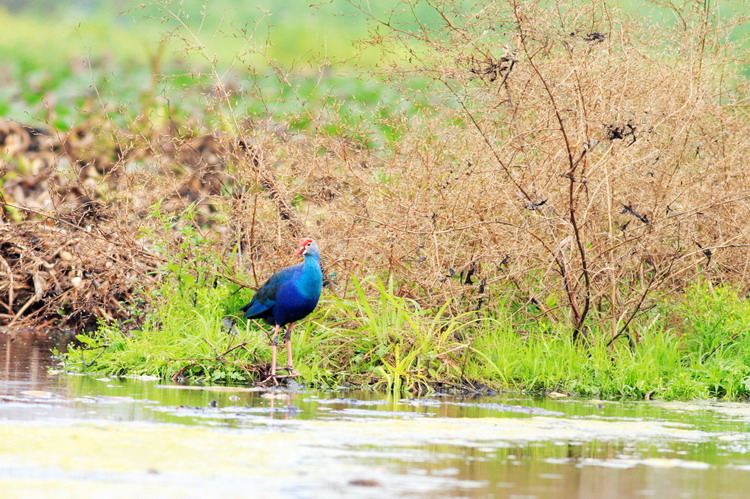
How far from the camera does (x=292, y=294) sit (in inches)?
379

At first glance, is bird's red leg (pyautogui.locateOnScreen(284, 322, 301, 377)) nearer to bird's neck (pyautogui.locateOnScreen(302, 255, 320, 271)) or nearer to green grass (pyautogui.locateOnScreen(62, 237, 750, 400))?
green grass (pyautogui.locateOnScreen(62, 237, 750, 400))

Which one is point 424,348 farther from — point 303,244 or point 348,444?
point 348,444

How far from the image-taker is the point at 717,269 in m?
11.5

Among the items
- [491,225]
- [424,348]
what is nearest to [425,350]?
[424,348]

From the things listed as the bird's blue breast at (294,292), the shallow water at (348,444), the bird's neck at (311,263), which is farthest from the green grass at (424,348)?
the bird's neck at (311,263)

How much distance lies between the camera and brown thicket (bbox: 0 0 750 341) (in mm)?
10477

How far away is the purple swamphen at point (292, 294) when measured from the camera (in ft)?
31.6

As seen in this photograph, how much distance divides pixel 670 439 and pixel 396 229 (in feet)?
12.2

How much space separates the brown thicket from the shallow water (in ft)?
5.84

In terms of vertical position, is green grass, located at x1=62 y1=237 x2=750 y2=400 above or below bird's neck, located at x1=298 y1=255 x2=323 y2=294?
below

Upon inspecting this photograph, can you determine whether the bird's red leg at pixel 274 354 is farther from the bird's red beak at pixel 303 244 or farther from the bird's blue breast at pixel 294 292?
the bird's red beak at pixel 303 244

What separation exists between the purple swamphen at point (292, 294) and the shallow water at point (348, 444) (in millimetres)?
696

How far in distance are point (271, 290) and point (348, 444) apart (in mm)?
3383

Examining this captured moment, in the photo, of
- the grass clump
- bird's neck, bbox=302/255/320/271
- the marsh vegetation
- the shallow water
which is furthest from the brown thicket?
the shallow water
